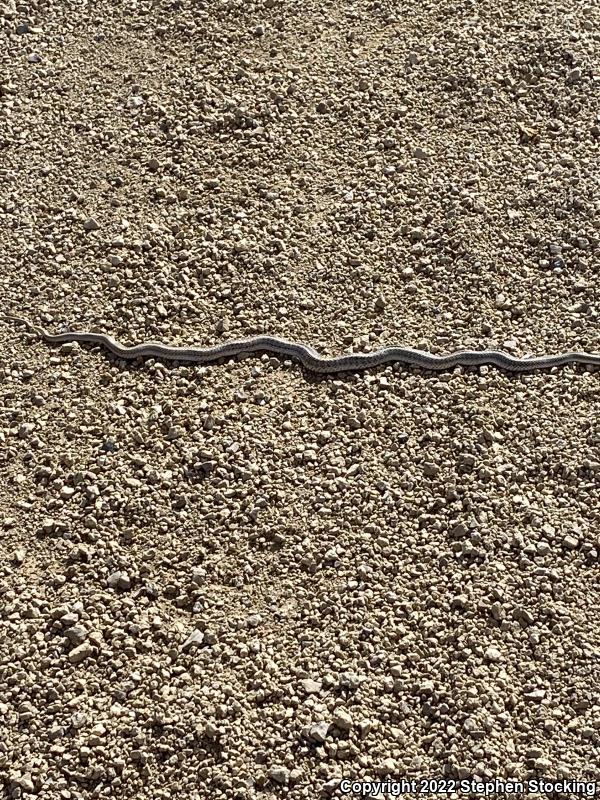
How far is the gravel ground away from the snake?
0.09 metres

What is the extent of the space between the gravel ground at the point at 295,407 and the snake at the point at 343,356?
94 millimetres

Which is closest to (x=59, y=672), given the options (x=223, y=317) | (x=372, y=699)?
(x=372, y=699)

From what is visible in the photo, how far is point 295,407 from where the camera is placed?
269 inches

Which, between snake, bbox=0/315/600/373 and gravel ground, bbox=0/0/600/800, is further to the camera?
snake, bbox=0/315/600/373

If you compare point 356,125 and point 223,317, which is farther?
point 356,125

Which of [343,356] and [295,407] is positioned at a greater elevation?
[343,356]

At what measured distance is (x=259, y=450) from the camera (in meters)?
6.63

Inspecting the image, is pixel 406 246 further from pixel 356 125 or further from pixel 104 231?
pixel 104 231

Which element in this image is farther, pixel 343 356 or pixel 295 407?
pixel 343 356

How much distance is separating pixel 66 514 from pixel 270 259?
8.12 ft

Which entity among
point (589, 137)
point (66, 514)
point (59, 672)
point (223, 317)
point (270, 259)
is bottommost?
point (59, 672)

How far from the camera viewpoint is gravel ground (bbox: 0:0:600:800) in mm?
5578

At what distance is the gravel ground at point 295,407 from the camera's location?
5.58 metres

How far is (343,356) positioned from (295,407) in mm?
516
